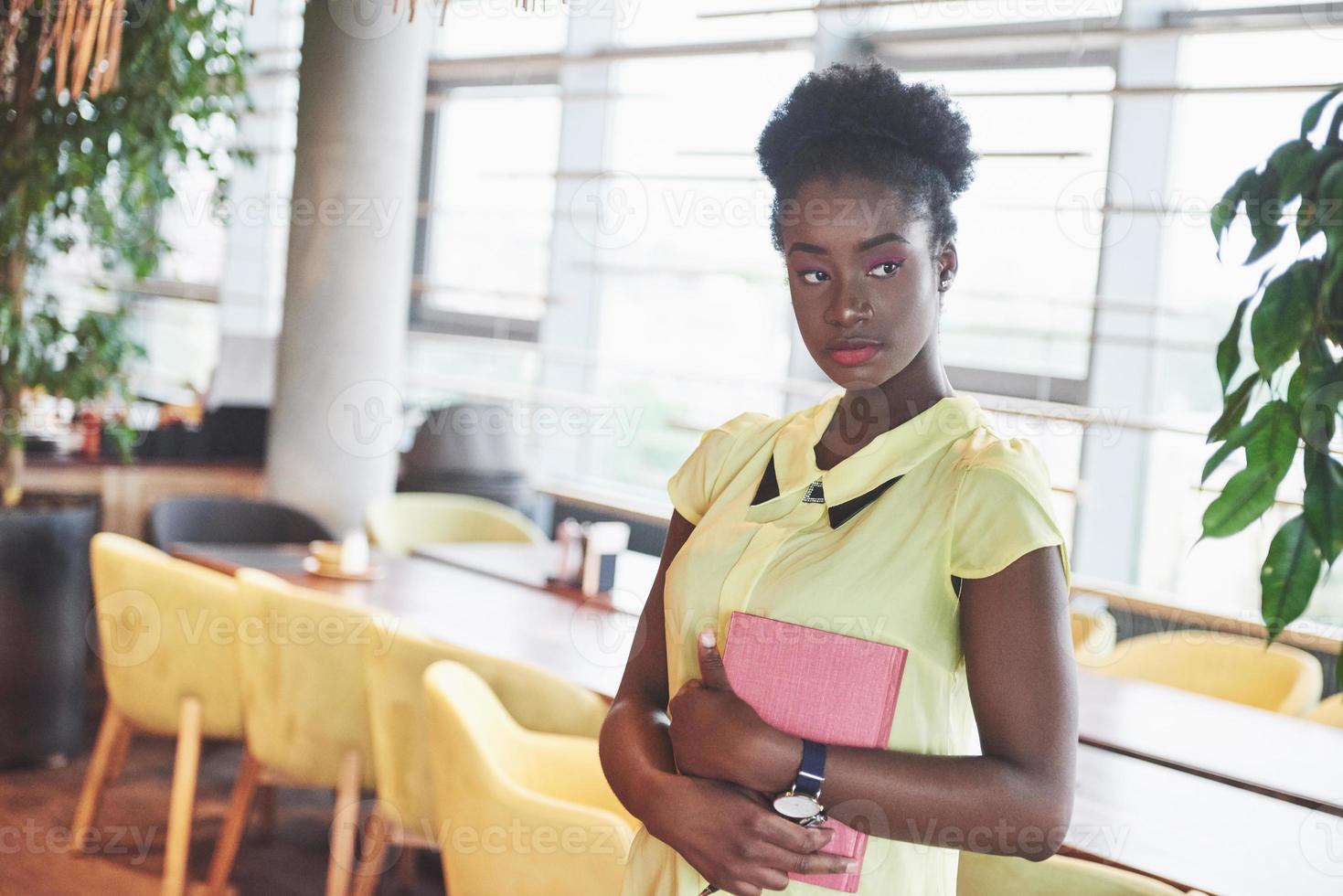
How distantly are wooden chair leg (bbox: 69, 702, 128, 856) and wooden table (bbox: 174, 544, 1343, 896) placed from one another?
491mm

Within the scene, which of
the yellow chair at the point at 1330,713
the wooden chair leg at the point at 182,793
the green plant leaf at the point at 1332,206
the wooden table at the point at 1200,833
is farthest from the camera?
the wooden chair leg at the point at 182,793

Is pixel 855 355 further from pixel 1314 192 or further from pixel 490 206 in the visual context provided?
pixel 490 206

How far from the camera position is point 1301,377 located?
1199 mm

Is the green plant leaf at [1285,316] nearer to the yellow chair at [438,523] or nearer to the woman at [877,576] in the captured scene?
the woman at [877,576]

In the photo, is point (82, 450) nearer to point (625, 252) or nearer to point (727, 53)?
point (625, 252)

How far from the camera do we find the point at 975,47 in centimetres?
565

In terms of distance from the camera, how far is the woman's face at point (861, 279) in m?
1.27

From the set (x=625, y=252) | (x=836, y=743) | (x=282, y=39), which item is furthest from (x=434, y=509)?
(x=282, y=39)

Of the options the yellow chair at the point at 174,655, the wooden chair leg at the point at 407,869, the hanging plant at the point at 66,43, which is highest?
the hanging plant at the point at 66,43

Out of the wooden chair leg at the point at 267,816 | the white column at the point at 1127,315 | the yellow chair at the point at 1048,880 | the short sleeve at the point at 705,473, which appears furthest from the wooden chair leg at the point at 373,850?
the white column at the point at 1127,315

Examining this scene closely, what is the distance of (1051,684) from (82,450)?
485 cm

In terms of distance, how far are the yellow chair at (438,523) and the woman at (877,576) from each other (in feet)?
11.4

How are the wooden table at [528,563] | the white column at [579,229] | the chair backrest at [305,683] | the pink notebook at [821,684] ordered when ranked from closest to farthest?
the pink notebook at [821,684]
the chair backrest at [305,683]
the wooden table at [528,563]
the white column at [579,229]

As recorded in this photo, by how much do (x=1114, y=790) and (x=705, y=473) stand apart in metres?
1.34
